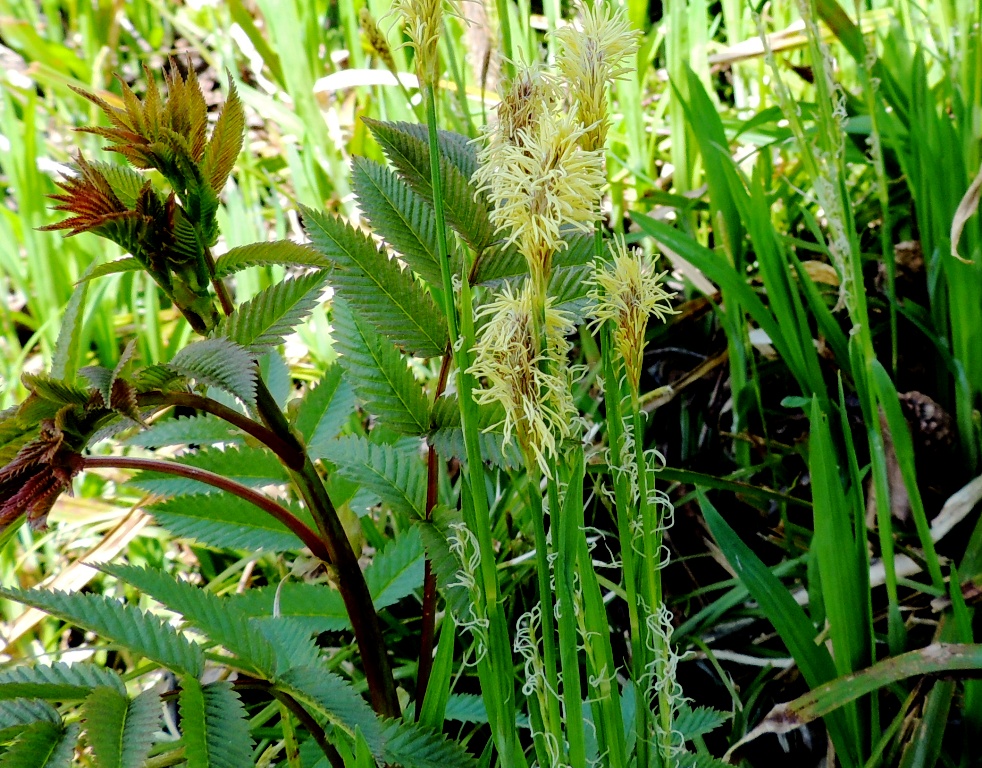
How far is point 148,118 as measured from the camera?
551 mm

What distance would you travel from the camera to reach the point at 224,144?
60cm

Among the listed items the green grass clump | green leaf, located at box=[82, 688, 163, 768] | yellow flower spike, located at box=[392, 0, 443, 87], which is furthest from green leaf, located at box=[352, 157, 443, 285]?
green leaf, located at box=[82, 688, 163, 768]

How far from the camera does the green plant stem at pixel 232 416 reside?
536mm

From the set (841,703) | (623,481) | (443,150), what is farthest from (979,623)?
(443,150)

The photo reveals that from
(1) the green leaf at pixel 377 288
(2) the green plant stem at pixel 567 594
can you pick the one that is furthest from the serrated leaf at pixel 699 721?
(1) the green leaf at pixel 377 288

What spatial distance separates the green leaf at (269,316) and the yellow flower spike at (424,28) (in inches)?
7.5

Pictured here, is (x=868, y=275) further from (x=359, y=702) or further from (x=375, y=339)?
(x=359, y=702)

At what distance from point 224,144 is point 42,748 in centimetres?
39

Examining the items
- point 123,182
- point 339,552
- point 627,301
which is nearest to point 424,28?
point 627,301

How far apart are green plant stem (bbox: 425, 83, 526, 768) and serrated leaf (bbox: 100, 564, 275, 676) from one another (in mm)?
170

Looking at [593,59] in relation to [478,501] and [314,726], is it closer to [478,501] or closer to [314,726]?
[478,501]

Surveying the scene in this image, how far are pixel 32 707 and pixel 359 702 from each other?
0.20m

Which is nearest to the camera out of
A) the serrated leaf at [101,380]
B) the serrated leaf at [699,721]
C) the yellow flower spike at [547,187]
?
the yellow flower spike at [547,187]

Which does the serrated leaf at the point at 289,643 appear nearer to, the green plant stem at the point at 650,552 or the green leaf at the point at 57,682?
the green leaf at the point at 57,682
